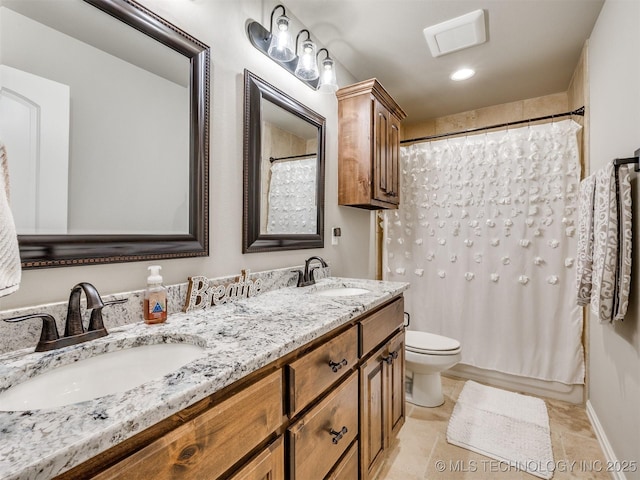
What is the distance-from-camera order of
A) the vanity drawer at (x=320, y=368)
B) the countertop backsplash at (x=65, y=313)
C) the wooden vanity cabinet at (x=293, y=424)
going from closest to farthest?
the wooden vanity cabinet at (x=293, y=424) < the countertop backsplash at (x=65, y=313) < the vanity drawer at (x=320, y=368)

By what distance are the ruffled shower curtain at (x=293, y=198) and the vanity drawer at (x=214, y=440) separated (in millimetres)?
A: 919

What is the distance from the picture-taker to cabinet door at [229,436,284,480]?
0.68 meters

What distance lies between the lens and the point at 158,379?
1.94ft

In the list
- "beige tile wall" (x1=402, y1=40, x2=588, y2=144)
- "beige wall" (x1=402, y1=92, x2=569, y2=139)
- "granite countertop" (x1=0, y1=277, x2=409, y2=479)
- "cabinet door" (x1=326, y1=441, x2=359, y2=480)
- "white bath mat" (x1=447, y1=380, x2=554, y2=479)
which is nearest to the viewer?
"granite countertop" (x1=0, y1=277, x2=409, y2=479)

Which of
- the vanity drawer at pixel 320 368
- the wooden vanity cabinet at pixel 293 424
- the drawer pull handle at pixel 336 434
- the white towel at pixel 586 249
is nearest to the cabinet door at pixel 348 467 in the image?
the wooden vanity cabinet at pixel 293 424

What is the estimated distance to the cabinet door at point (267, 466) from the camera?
0.68m

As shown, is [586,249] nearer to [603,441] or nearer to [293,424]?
[603,441]

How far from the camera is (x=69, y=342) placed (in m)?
0.77

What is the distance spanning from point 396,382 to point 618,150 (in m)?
1.56

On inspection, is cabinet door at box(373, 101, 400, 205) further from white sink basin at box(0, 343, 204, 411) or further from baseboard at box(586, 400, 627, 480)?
baseboard at box(586, 400, 627, 480)

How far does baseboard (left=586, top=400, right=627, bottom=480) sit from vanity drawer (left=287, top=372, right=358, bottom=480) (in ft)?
4.29

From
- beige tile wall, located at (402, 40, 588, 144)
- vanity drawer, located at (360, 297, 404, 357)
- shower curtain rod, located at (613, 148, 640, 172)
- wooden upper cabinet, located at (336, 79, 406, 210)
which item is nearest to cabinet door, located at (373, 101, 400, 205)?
wooden upper cabinet, located at (336, 79, 406, 210)

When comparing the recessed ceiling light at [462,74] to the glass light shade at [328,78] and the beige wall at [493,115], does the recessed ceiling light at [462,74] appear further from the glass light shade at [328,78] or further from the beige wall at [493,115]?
the glass light shade at [328,78]

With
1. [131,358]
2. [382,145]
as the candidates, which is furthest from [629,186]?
[131,358]
